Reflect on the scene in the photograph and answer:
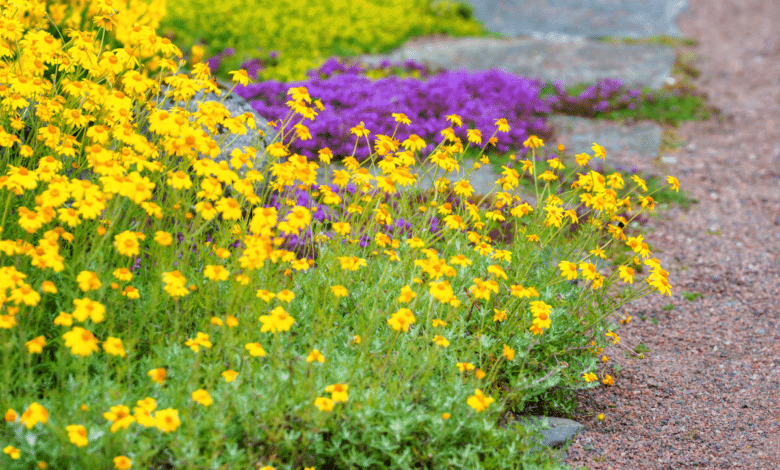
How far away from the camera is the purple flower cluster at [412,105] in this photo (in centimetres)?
677

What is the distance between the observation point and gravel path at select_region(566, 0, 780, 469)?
3.72m

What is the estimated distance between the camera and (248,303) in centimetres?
365

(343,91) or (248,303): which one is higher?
(343,91)

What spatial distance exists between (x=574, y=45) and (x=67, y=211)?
393 inches

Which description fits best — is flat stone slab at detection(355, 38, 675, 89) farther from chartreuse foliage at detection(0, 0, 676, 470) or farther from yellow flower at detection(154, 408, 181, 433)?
yellow flower at detection(154, 408, 181, 433)

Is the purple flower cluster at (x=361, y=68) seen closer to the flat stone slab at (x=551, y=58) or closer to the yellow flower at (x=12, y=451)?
the flat stone slab at (x=551, y=58)

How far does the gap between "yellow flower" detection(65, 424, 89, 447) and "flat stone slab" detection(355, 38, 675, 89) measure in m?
8.16

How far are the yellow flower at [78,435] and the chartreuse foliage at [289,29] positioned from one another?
7205 millimetres

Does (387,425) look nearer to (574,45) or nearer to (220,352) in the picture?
(220,352)

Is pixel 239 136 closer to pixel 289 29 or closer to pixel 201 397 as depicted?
pixel 201 397

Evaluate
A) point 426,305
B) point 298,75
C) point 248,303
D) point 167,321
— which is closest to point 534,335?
point 426,305

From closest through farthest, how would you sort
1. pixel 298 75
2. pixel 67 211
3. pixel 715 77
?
pixel 67 211 < pixel 298 75 < pixel 715 77

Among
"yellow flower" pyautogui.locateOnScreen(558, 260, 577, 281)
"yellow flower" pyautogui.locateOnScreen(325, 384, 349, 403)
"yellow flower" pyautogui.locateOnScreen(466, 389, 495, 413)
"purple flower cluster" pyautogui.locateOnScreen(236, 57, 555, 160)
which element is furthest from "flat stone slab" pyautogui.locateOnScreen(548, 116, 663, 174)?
A: "yellow flower" pyautogui.locateOnScreen(325, 384, 349, 403)

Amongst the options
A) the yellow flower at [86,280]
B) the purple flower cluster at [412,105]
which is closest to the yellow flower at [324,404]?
the yellow flower at [86,280]
